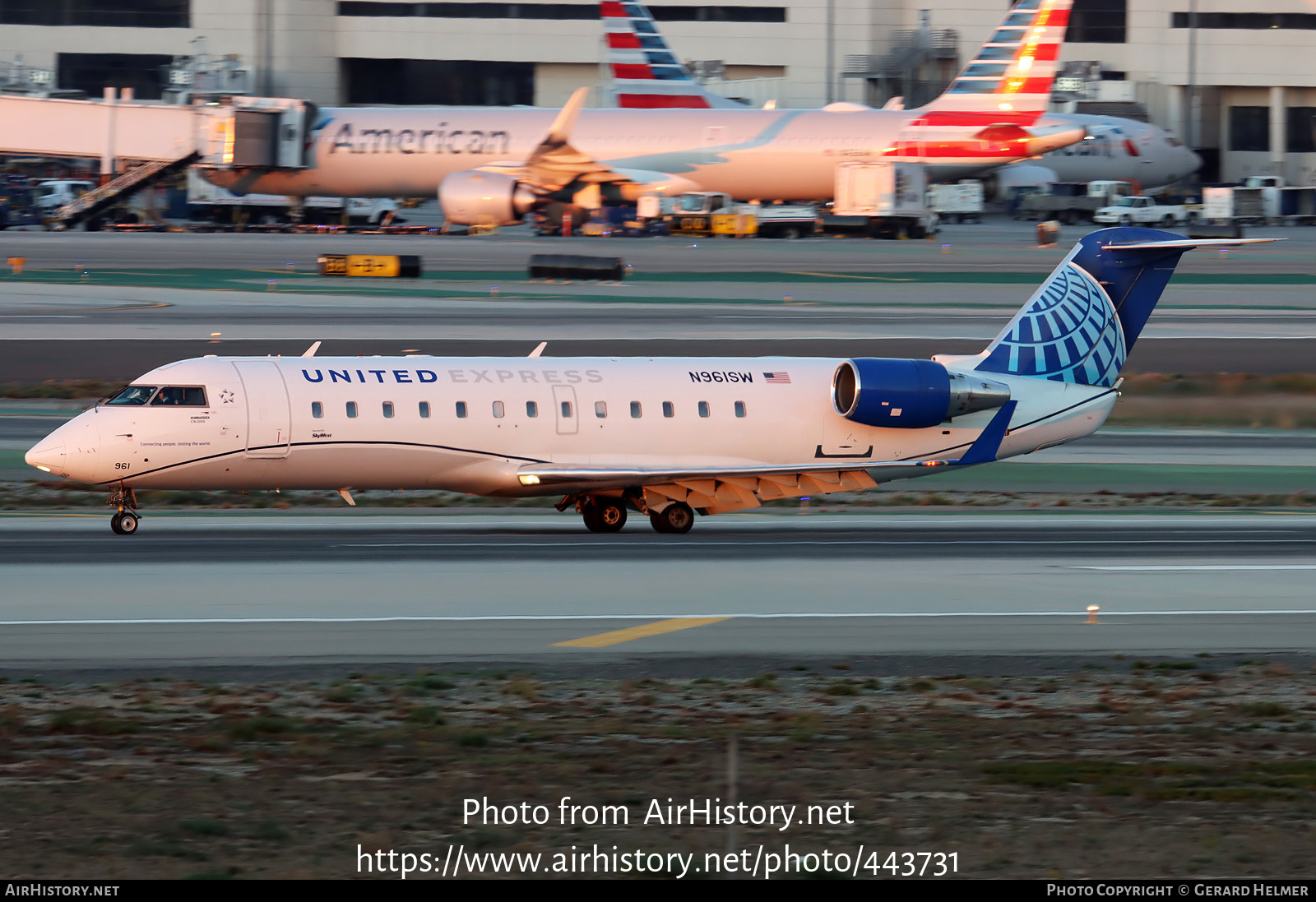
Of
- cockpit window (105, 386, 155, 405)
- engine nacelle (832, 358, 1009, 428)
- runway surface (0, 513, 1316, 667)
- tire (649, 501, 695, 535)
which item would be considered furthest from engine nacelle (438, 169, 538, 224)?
cockpit window (105, 386, 155, 405)

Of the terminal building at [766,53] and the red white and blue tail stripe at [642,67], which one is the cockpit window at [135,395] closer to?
the red white and blue tail stripe at [642,67]

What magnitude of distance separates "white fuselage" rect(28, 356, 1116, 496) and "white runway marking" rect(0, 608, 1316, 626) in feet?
24.2

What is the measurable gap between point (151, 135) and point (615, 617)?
76.3 metres

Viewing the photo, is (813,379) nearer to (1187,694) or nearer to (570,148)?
(1187,694)

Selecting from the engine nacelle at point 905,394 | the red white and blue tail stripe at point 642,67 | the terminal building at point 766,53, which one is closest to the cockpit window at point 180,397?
the engine nacelle at point 905,394

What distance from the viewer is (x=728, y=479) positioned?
96.3ft

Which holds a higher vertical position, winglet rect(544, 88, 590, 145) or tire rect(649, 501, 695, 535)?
winglet rect(544, 88, 590, 145)

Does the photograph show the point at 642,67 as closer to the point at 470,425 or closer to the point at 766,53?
the point at 766,53

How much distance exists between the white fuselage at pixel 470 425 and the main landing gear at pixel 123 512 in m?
0.47

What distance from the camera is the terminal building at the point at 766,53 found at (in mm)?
117875

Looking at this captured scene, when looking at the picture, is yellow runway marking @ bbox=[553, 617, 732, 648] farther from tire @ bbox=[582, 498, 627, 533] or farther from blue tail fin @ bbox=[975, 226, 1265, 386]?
blue tail fin @ bbox=[975, 226, 1265, 386]

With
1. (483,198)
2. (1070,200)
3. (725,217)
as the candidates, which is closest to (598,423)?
(483,198)

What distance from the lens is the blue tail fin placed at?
105 feet

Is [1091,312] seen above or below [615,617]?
above
